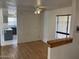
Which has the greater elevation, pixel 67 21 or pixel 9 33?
pixel 67 21

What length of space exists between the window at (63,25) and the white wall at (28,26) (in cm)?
175

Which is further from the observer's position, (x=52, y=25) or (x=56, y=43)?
(x=52, y=25)

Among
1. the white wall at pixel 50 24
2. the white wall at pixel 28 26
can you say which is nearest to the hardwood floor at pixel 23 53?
the white wall at pixel 50 24

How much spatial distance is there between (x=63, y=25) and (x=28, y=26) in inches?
97.1

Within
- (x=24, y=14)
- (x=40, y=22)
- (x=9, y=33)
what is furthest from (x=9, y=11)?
(x=40, y=22)

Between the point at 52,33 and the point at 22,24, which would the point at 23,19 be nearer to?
the point at 22,24

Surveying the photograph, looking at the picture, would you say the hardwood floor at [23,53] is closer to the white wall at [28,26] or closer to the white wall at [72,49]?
the white wall at [28,26]

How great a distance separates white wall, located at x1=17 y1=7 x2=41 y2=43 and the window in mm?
1753

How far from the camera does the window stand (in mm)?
4684

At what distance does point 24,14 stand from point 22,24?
66cm

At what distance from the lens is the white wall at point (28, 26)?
20.4 feet

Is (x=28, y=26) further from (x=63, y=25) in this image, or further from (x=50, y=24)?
(x=63, y=25)

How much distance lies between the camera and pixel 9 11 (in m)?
6.11

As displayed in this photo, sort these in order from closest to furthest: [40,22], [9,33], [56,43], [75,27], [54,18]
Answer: [56,43] < [75,27] < [54,18] < [9,33] < [40,22]
